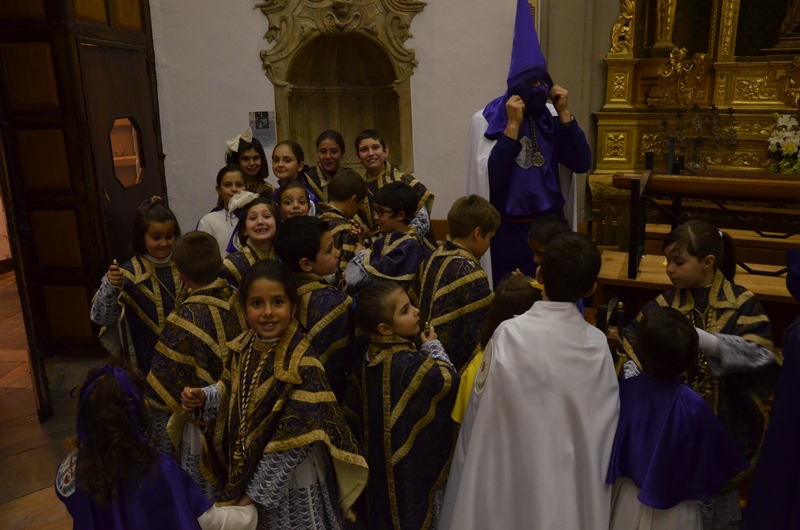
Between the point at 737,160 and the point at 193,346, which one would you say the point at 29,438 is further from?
the point at 737,160

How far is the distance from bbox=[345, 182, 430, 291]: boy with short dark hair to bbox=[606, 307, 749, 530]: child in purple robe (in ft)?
4.22

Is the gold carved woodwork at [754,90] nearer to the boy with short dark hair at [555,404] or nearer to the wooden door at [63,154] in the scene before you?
the boy with short dark hair at [555,404]

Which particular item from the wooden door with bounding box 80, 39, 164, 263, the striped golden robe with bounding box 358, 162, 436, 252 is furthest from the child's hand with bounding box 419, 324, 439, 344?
the wooden door with bounding box 80, 39, 164, 263

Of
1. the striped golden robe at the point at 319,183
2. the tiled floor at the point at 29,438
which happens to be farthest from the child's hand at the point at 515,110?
the tiled floor at the point at 29,438

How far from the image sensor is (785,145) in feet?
20.1

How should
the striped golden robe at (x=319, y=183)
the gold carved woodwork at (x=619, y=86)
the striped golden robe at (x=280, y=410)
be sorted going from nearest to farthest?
the striped golden robe at (x=280, y=410) → the striped golden robe at (x=319, y=183) → the gold carved woodwork at (x=619, y=86)

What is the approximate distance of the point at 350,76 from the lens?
7477 mm

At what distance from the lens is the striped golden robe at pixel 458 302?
2.96 meters

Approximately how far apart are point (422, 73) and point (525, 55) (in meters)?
3.22

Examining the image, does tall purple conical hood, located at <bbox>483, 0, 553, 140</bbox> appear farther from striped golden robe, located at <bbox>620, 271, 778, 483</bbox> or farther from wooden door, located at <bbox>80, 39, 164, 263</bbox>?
wooden door, located at <bbox>80, 39, 164, 263</bbox>

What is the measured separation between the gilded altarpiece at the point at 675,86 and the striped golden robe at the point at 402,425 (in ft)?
14.6

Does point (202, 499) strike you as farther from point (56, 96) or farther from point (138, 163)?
point (138, 163)

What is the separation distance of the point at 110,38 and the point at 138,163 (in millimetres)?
1199

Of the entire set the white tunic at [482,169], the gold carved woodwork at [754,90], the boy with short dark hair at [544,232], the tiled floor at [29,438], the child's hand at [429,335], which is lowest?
the tiled floor at [29,438]
